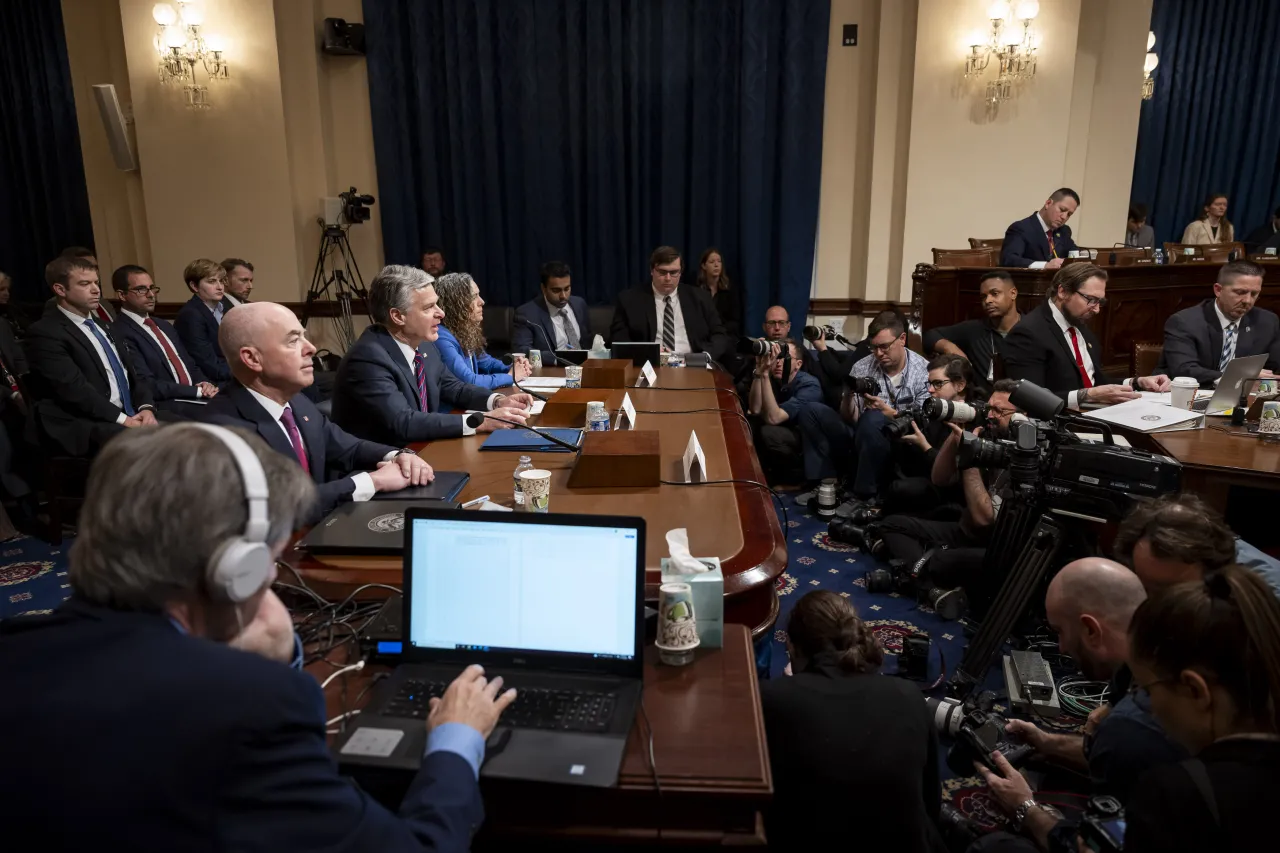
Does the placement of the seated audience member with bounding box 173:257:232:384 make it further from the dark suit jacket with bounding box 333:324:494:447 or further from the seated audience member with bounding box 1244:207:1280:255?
the seated audience member with bounding box 1244:207:1280:255

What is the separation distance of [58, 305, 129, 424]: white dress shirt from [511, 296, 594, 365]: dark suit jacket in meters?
1.92

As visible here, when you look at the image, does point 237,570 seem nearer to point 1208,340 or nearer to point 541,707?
point 541,707

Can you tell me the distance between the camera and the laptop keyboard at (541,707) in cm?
126

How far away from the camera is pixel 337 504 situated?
2.14m

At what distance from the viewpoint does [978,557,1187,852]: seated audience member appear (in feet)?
4.71

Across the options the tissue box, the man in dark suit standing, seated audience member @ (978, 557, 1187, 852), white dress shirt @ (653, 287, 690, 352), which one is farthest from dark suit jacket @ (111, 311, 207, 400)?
seated audience member @ (978, 557, 1187, 852)

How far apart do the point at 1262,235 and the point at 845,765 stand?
28.4 feet

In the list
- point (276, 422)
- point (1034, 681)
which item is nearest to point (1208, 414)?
point (1034, 681)

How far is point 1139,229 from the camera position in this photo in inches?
285

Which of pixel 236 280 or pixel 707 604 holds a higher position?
pixel 236 280

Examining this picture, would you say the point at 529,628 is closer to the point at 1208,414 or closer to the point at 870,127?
the point at 1208,414

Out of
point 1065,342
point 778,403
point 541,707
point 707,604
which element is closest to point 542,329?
point 778,403

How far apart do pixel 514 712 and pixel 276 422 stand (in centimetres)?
129

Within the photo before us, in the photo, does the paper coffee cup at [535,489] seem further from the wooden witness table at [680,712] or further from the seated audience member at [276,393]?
the seated audience member at [276,393]
